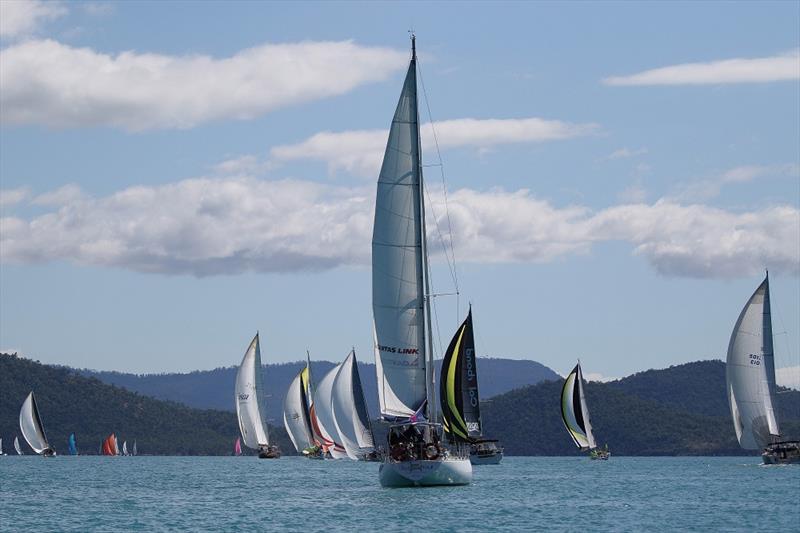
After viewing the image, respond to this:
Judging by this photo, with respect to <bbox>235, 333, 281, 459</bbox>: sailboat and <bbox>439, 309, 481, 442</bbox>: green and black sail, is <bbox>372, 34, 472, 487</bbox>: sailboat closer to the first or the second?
<bbox>439, 309, 481, 442</bbox>: green and black sail

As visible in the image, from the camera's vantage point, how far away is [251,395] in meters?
128

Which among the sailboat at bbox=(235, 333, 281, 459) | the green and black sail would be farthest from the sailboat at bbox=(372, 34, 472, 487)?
the sailboat at bbox=(235, 333, 281, 459)

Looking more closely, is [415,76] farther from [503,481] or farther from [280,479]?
[280,479]

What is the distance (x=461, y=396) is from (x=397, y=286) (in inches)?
606

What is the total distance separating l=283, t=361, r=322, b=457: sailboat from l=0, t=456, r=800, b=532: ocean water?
46.1 meters

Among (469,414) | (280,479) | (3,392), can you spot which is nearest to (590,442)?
(469,414)

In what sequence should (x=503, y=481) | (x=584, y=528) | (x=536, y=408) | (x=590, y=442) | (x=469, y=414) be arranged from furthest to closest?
(x=536, y=408)
(x=590, y=442)
(x=469, y=414)
(x=503, y=481)
(x=584, y=528)

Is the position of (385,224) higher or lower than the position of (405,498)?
higher

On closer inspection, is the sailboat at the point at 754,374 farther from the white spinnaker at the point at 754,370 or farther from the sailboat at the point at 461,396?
the sailboat at the point at 461,396

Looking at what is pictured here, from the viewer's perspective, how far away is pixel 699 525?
45.5 metres

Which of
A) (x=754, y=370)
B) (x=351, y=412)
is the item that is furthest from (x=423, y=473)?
(x=351, y=412)

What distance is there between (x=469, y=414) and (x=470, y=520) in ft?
168

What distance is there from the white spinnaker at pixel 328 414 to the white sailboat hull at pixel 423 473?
60.3 m

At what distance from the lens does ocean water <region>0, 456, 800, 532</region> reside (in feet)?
149
